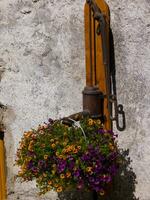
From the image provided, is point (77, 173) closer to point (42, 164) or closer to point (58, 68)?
point (42, 164)

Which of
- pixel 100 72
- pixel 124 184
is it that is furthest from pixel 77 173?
pixel 100 72

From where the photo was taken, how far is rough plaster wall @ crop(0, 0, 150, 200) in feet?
10.1

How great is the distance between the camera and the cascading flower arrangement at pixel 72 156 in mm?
2803

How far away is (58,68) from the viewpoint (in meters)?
3.28

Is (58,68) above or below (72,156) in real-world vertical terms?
above

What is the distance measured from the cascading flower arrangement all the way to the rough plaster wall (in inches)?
10.2

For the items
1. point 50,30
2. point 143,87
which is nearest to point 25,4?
point 50,30

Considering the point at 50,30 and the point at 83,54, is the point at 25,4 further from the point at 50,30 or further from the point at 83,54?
the point at 83,54

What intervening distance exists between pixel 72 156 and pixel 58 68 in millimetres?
696

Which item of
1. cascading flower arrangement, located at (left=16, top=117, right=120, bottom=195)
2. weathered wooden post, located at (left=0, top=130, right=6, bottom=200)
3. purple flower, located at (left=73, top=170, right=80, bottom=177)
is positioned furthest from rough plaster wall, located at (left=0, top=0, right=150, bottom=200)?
purple flower, located at (left=73, top=170, right=80, bottom=177)

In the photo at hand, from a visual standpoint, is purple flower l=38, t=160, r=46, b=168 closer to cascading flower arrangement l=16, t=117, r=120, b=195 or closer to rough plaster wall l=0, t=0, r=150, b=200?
cascading flower arrangement l=16, t=117, r=120, b=195

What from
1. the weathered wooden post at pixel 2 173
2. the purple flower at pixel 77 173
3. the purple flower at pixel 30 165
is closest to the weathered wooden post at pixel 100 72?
the purple flower at pixel 77 173

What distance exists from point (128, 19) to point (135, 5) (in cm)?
9

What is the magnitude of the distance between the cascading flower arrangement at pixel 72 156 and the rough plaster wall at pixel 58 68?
0.26 meters
